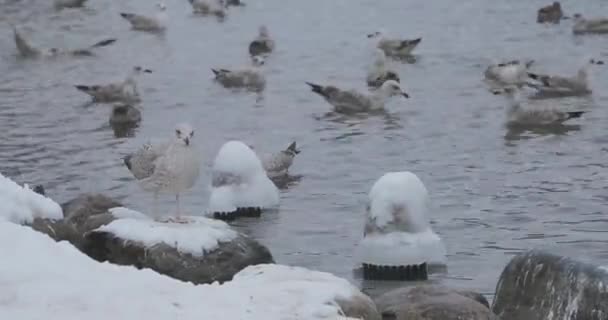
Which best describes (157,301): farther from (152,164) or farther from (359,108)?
(359,108)

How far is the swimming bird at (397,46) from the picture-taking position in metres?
28.3

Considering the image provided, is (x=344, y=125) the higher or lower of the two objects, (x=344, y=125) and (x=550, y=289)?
the lower

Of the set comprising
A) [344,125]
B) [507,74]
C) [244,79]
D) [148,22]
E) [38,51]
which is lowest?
[148,22]

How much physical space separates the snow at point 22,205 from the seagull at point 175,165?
3.14 feet

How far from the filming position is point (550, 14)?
3184 centimetres

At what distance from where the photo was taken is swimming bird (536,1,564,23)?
31.7m

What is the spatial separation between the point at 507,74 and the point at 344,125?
370 centimetres

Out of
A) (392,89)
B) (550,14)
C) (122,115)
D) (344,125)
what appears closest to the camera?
(344,125)

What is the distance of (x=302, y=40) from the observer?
3077 cm

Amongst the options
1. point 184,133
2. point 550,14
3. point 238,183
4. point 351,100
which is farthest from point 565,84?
point 184,133

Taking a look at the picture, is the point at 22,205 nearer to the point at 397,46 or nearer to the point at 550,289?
the point at 550,289

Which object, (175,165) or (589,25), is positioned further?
(589,25)

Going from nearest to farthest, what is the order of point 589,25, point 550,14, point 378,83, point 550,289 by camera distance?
point 550,289, point 378,83, point 589,25, point 550,14

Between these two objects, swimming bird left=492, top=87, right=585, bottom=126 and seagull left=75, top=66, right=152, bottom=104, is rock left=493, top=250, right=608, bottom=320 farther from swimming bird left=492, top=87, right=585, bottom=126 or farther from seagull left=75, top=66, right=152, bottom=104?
seagull left=75, top=66, right=152, bottom=104
